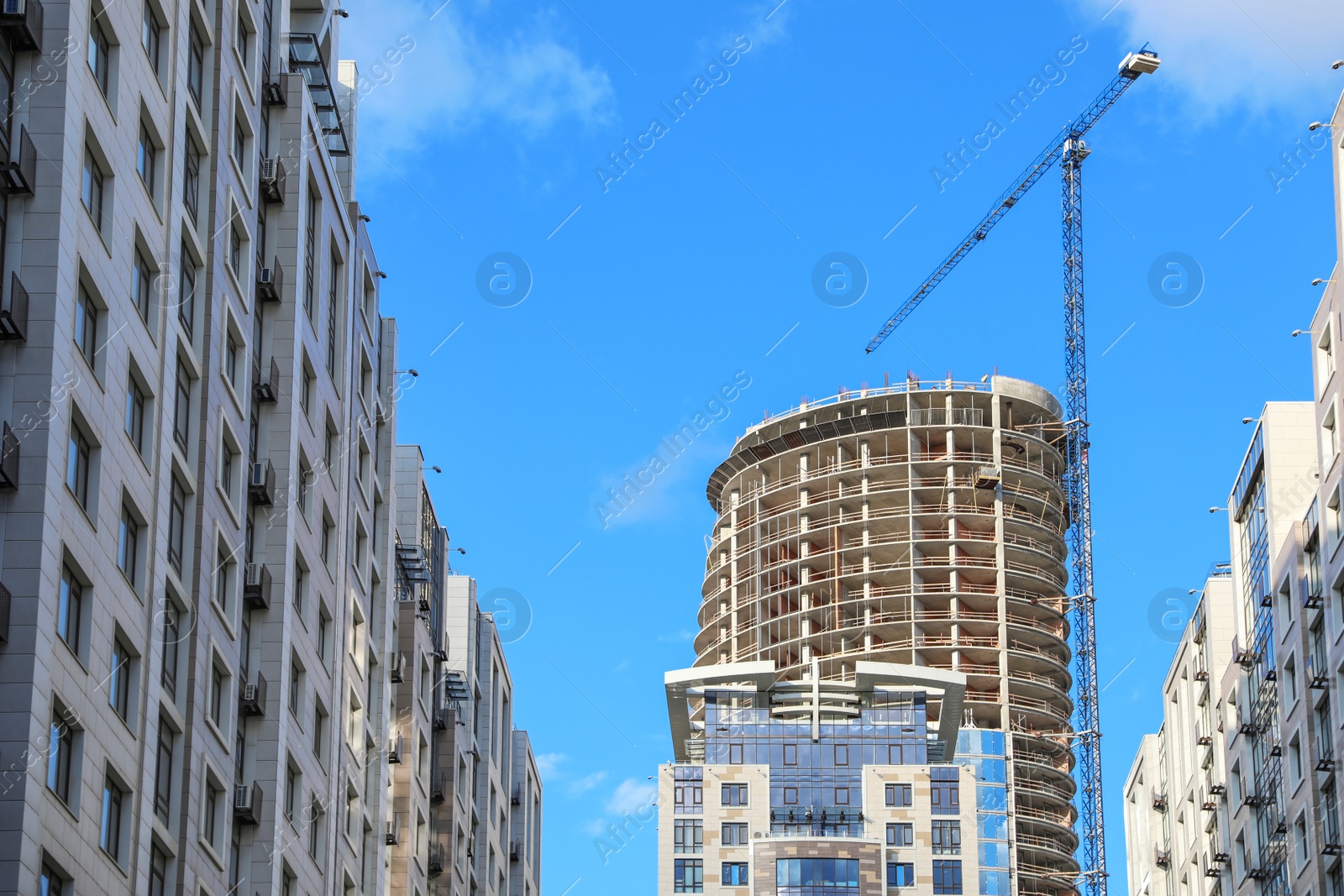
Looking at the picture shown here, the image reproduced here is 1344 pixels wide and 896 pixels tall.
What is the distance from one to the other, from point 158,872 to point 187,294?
16.0m

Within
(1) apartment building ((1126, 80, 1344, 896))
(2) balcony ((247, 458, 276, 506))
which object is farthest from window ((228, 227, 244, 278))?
(1) apartment building ((1126, 80, 1344, 896))

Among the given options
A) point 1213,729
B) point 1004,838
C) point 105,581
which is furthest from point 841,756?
point 105,581

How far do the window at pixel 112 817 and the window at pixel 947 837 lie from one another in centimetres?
10332

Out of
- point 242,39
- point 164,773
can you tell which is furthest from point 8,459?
point 242,39

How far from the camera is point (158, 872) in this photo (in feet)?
184

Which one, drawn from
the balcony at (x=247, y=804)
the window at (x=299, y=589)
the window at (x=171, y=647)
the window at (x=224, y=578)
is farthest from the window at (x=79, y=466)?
the window at (x=299, y=589)

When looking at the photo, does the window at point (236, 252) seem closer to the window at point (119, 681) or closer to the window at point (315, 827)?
the window at point (119, 681)

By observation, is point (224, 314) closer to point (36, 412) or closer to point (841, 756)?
point (36, 412)

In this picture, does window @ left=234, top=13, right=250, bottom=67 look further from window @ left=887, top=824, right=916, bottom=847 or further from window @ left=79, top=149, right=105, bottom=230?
window @ left=887, top=824, right=916, bottom=847

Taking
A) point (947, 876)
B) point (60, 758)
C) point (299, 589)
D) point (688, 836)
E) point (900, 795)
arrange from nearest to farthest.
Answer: point (60, 758), point (299, 589), point (947, 876), point (900, 795), point (688, 836)

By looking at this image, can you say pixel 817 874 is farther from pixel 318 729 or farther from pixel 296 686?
pixel 296 686

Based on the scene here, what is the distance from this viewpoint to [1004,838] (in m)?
177

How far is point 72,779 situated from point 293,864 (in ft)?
69.4

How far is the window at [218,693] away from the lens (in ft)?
204
